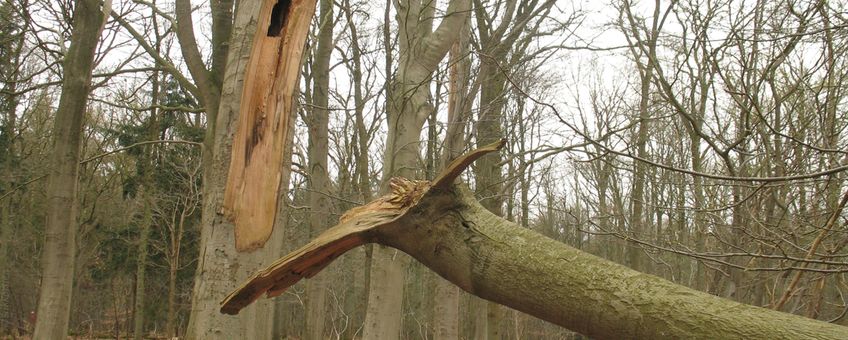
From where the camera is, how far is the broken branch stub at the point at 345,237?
6.98 feet

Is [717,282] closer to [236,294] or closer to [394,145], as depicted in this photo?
[394,145]

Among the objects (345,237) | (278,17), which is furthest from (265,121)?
(345,237)

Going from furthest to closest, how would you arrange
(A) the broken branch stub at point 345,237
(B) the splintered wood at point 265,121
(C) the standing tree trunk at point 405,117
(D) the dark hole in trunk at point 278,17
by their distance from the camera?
(C) the standing tree trunk at point 405,117
(D) the dark hole in trunk at point 278,17
(B) the splintered wood at point 265,121
(A) the broken branch stub at point 345,237

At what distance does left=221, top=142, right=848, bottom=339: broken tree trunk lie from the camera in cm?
165

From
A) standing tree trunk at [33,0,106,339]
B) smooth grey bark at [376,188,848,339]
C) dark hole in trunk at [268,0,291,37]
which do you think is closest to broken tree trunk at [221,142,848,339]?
smooth grey bark at [376,188,848,339]

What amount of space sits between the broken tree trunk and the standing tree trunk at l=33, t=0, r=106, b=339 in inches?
253

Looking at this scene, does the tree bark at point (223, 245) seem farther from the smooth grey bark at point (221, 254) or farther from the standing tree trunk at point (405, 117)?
the standing tree trunk at point (405, 117)

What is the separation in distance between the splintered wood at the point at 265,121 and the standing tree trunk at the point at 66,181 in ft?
18.8

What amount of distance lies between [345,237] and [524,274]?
639mm

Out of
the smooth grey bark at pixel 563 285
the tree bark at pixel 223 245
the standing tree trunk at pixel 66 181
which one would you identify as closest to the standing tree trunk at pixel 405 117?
the standing tree trunk at pixel 66 181

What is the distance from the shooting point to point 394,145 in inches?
304

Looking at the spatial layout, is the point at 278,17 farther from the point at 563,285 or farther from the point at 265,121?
the point at 563,285

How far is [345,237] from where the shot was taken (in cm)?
217

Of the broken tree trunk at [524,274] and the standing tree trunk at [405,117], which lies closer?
the broken tree trunk at [524,274]
